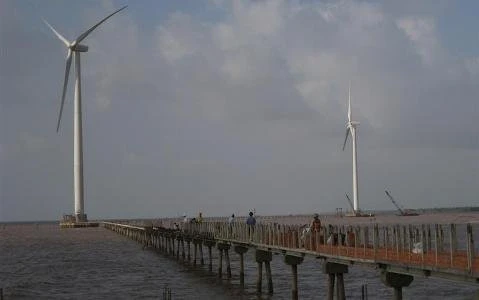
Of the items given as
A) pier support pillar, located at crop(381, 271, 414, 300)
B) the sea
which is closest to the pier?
pier support pillar, located at crop(381, 271, 414, 300)

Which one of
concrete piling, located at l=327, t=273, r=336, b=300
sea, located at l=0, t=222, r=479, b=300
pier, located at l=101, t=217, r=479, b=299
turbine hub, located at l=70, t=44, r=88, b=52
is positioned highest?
turbine hub, located at l=70, t=44, r=88, b=52

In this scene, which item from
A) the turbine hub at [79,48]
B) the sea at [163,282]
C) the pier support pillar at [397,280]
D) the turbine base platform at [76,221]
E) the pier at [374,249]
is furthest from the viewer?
the turbine base platform at [76,221]

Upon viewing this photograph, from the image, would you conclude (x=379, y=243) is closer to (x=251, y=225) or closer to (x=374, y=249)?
(x=374, y=249)

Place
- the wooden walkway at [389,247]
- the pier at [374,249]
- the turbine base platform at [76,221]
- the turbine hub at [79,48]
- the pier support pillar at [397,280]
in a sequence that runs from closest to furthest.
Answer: the wooden walkway at [389,247] < the pier at [374,249] < the pier support pillar at [397,280] < the turbine hub at [79,48] < the turbine base platform at [76,221]

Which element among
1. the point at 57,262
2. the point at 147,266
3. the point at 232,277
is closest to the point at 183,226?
the point at 147,266

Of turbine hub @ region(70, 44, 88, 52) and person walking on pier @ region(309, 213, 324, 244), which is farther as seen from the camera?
turbine hub @ region(70, 44, 88, 52)

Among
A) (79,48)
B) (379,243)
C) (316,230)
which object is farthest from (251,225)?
(79,48)

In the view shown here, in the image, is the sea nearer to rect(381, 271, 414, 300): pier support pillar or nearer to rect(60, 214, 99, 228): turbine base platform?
rect(381, 271, 414, 300): pier support pillar

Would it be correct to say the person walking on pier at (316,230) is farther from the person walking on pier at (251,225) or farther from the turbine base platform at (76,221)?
the turbine base platform at (76,221)

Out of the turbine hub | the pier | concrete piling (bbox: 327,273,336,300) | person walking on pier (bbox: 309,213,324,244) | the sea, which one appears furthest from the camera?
the turbine hub

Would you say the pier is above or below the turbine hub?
below

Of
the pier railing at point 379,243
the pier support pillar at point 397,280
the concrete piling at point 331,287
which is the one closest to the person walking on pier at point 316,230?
the pier railing at point 379,243

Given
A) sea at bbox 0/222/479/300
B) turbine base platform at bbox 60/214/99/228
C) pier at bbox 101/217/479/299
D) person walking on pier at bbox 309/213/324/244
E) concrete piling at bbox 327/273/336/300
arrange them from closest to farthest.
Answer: pier at bbox 101/217/479/299, concrete piling at bbox 327/273/336/300, person walking on pier at bbox 309/213/324/244, sea at bbox 0/222/479/300, turbine base platform at bbox 60/214/99/228

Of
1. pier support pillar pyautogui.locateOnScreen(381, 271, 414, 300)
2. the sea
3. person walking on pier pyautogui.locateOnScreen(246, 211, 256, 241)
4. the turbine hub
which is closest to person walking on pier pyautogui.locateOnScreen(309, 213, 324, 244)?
the sea
